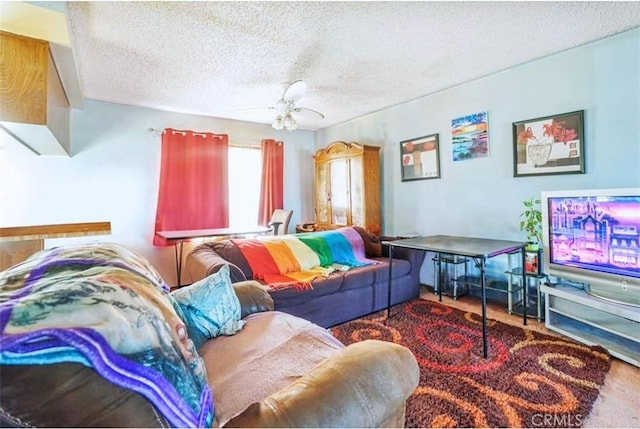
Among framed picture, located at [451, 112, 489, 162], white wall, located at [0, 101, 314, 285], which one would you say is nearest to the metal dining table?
framed picture, located at [451, 112, 489, 162]

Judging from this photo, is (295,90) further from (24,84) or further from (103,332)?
(103,332)

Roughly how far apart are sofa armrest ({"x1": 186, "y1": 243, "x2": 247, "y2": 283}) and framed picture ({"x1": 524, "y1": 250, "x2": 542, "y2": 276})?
234 centimetres

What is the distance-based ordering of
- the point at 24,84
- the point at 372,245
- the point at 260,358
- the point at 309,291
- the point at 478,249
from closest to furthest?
the point at 260,358 < the point at 24,84 < the point at 478,249 < the point at 309,291 < the point at 372,245

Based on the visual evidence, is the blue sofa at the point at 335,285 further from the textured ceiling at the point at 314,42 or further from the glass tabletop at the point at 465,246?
the textured ceiling at the point at 314,42

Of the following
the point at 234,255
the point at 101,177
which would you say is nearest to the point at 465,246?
the point at 234,255

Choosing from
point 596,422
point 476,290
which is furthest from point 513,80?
point 596,422

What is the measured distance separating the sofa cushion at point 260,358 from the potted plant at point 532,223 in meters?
2.17

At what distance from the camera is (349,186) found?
13.7ft

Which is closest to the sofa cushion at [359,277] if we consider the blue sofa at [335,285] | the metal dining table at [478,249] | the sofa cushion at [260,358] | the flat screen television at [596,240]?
the blue sofa at [335,285]

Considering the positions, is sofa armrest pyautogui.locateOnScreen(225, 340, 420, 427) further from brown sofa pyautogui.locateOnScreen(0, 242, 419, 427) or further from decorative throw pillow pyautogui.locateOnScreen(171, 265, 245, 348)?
decorative throw pillow pyautogui.locateOnScreen(171, 265, 245, 348)

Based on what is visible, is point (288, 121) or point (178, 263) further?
point (178, 263)

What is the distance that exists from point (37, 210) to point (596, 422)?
4840 mm

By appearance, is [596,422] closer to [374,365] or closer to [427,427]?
[427,427]

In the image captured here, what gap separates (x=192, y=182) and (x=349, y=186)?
6.89 ft
